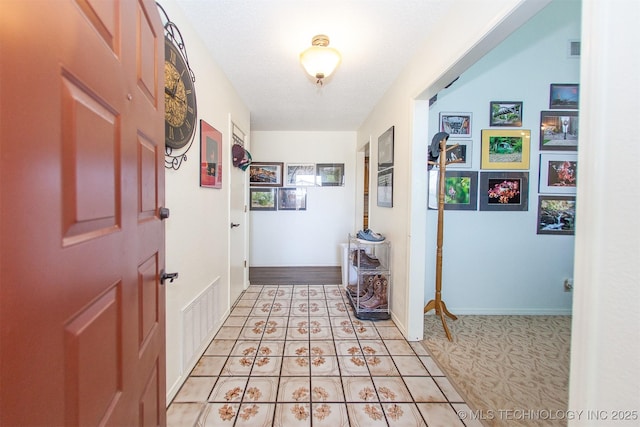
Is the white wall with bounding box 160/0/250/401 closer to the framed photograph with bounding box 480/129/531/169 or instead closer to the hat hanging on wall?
the hat hanging on wall

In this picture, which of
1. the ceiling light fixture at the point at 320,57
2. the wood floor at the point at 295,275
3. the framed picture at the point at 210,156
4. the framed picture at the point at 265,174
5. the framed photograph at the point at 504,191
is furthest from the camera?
the framed picture at the point at 265,174

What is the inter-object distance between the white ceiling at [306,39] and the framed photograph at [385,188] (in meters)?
0.91

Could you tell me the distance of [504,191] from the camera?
248 cm

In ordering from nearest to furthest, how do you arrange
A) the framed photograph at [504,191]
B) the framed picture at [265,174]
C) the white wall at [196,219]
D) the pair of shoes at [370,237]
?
the white wall at [196,219]
the framed photograph at [504,191]
the pair of shoes at [370,237]
the framed picture at [265,174]

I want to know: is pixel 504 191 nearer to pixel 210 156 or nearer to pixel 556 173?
pixel 556 173

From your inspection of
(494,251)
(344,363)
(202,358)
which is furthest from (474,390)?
(202,358)

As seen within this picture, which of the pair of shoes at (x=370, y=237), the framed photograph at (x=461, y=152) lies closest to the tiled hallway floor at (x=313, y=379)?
the pair of shoes at (x=370, y=237)

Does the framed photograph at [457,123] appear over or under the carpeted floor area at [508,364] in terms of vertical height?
over

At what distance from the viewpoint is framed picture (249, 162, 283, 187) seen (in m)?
4.19

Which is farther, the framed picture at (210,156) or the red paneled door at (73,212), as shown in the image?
the framed picture at (210,156)

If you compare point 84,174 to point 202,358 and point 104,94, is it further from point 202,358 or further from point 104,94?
point 202,358

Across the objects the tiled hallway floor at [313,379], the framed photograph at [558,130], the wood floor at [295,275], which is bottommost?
the tiled hallway floor at [313,379]

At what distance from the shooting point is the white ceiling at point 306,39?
59.0 inches

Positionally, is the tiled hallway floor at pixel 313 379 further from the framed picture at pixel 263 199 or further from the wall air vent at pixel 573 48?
the wall air vent at pixel 573 48
